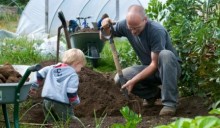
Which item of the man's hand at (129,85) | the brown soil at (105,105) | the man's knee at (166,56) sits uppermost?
the man's knee at (166,56)

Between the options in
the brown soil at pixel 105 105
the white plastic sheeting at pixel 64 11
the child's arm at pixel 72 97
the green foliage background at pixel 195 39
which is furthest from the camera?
the white plastic sheeting at pixel 64 11

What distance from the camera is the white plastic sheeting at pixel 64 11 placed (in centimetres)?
1556

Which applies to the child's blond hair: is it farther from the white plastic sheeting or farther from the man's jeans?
the white plastic sheeting

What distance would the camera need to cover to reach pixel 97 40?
31.9 feet

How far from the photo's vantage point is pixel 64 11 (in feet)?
51.1

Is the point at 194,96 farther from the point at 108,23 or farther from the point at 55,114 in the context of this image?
the point at 55,114

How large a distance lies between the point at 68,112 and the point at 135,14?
1061mm

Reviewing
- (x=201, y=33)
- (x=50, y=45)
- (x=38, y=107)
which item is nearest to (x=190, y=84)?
(x=201, y=33)

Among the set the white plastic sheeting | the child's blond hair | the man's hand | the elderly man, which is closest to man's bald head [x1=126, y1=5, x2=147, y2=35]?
the elderly man

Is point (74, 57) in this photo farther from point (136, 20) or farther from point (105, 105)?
point (105, 105)

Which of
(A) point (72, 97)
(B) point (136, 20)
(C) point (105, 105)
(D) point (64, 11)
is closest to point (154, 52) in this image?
(B) point (136, 20)

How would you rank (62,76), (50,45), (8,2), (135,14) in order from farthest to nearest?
(8,2)
(50,45)
(135,14)
(62,76)

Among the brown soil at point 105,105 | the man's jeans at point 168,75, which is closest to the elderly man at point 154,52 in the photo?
the man's jeans at point 168,75

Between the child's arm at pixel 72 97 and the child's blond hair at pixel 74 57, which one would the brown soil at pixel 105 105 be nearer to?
the child's arm at pixel 72 97
